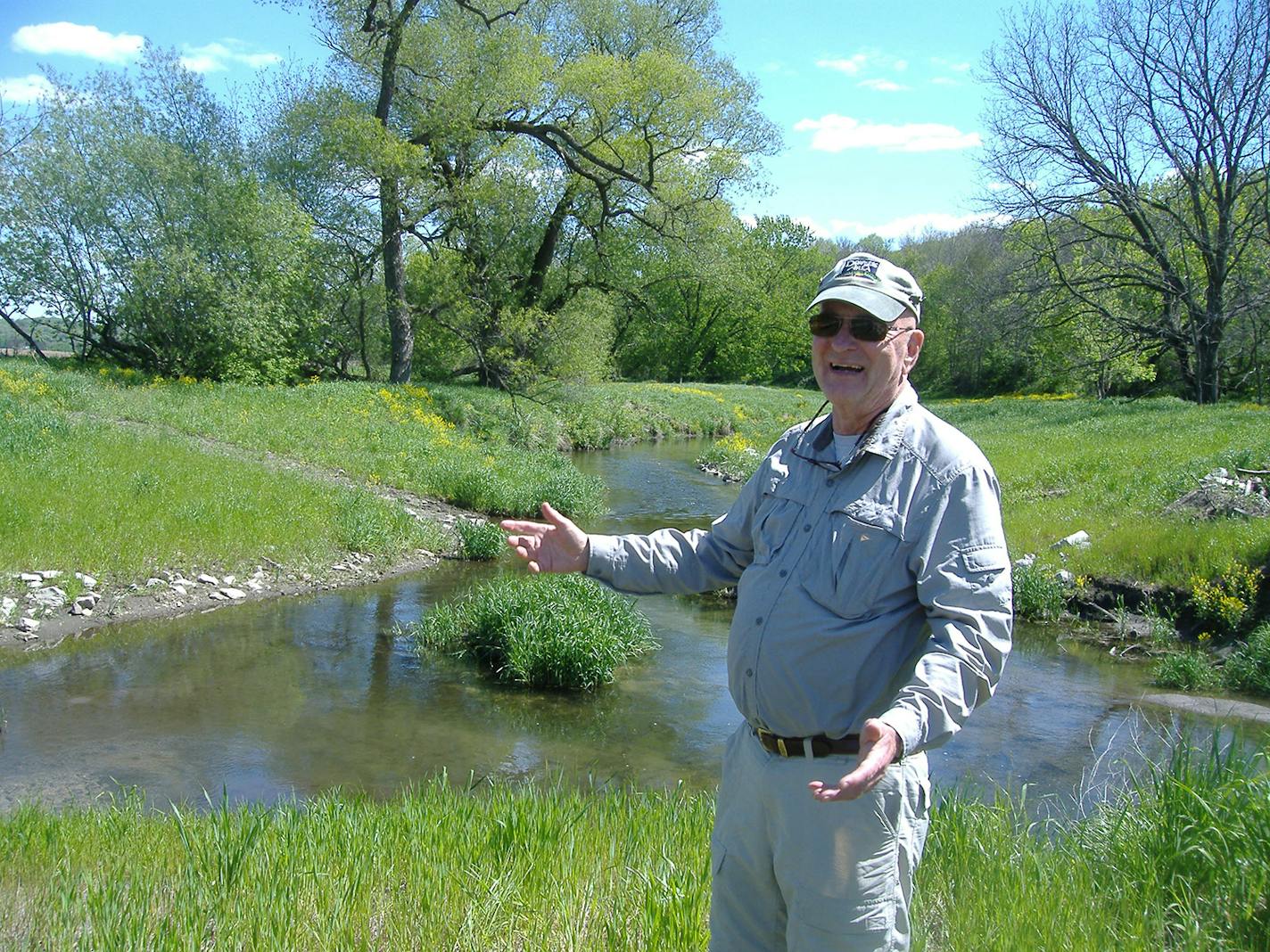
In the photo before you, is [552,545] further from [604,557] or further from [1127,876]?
[1127,876]

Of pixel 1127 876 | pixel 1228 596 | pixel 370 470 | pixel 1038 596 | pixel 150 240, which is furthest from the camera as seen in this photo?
pixel 150 240

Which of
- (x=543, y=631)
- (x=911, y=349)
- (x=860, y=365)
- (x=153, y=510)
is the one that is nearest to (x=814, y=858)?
(x=860, y=365)

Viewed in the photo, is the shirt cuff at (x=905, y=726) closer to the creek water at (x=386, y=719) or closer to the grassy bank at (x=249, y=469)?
the creek water at (x=386, y=719)

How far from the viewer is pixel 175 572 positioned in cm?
1188

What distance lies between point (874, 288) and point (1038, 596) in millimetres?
10324

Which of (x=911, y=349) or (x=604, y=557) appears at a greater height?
(x=911, y=349)

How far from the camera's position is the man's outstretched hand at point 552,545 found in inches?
123

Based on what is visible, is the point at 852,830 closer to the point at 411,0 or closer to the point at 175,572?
the point at 175,572

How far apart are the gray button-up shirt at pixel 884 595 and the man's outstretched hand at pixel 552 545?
639 mm

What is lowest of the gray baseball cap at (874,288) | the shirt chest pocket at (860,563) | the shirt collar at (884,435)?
the shirt chest pocket at (860,563)

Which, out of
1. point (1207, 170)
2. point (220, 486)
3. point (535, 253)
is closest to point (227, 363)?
point (535, 253)

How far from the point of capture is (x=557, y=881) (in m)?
3.90

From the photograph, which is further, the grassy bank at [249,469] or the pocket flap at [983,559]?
the grassy bank at [249,469]

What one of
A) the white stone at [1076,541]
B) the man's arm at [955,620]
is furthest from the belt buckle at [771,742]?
the white stone at [1076,541]
